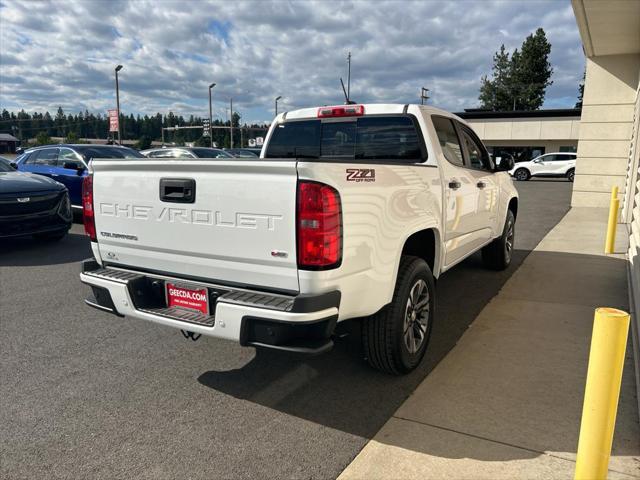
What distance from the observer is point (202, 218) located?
2.91 meters

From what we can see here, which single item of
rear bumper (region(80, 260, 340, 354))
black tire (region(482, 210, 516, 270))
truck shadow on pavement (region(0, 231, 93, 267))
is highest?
rear bumper (region(80, 260, 340, 354))

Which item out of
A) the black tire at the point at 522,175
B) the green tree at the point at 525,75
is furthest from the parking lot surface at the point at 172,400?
the green tree at the point at 525,75

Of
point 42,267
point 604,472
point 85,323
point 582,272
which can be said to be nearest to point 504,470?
point 604,472

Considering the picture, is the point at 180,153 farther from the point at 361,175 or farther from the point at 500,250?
the point at 361,175

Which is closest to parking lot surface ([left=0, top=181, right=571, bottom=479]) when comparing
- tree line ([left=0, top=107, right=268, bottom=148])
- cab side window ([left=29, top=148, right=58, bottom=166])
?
cab side window ([left=29, top=148, right=58, bottom=166])

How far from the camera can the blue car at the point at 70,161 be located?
408 inches

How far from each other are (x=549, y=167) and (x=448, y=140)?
27438 millimetres

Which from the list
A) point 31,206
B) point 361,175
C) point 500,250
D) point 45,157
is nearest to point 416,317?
point 361,175

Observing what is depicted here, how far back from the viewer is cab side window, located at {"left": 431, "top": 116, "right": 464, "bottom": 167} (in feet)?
14.3

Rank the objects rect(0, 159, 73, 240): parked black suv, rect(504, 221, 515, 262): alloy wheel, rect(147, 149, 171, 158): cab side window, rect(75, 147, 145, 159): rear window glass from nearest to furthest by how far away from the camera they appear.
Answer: rect(504, 221, 515, 262): alloy wheel
rect(0, 159, 73, 240): parked black suv
rect(75, 147, 145, 159): rear window glass
rect(147, 149, 171, 158): cab side window

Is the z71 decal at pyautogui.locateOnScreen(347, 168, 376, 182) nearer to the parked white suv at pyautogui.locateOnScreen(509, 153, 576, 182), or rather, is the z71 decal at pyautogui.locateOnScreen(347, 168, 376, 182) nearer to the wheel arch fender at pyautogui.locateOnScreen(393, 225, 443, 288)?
the wheel arch fender at pyautogui.locateOnScreen(393, 225, 443, 288)

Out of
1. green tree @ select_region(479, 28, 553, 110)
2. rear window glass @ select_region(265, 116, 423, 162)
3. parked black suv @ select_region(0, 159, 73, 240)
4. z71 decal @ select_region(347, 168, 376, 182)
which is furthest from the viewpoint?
green tree @ select_region(479, 28, 553, 110)

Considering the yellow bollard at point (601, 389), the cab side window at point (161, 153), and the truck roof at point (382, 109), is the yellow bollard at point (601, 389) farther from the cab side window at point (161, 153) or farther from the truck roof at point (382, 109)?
the cab side window at point (161, 153)

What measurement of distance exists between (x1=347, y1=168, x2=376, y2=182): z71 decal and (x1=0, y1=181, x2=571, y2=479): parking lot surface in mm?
1458
